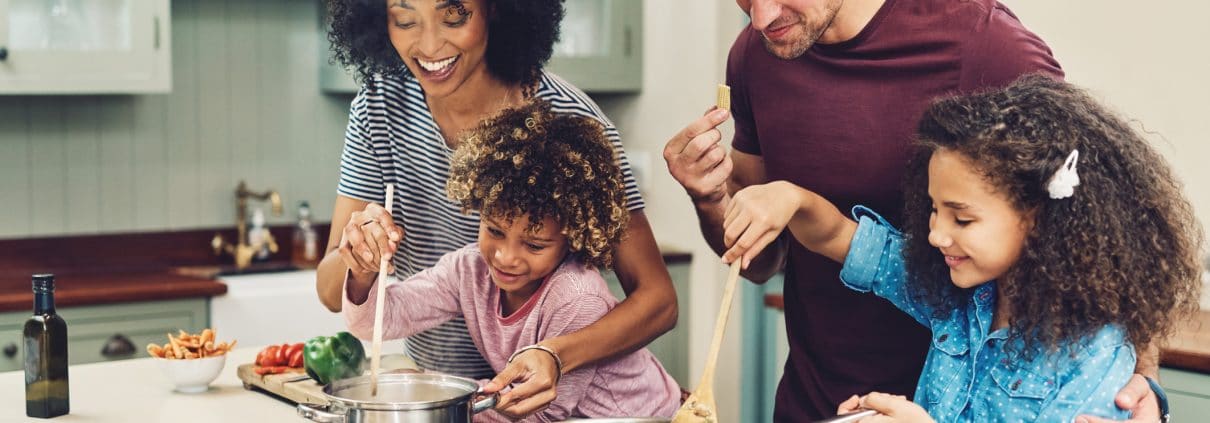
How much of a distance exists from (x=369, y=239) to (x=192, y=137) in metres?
2.27

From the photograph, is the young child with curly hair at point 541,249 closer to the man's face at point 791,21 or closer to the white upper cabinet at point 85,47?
the man's face at point 791,21

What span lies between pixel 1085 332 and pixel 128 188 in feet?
9.52

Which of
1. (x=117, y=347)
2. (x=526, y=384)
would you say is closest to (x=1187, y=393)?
(x=526, y=384)

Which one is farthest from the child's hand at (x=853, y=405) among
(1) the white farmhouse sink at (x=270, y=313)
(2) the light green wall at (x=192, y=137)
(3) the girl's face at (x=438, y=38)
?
(2) the light green wall at (x=192, y=137)

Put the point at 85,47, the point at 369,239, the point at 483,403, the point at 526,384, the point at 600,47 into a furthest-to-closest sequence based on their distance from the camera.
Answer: the point at 600,47 < the point at 85,47 < the point at 369,239 < the point at 526,384 < the point at 483,403

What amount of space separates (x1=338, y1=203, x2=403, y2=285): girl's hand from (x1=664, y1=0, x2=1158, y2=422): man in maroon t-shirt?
361 mm

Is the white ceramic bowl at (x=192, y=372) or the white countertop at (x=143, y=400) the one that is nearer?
the white countertop at (x=143, y=400)

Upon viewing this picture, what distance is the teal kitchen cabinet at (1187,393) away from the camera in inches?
92.1

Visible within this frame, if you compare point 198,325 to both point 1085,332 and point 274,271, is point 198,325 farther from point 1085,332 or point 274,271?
point 1085,332

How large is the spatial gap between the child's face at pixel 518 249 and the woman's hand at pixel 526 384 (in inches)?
7.2

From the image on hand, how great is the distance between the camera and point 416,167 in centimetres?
194

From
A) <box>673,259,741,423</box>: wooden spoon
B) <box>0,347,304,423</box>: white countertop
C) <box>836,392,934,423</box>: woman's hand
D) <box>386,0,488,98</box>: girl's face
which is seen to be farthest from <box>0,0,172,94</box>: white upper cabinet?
<box>836,392,934,423</box>: woman's hand

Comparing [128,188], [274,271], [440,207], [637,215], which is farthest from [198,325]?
[637,215]

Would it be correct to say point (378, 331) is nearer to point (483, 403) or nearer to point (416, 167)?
point (483, 403)
